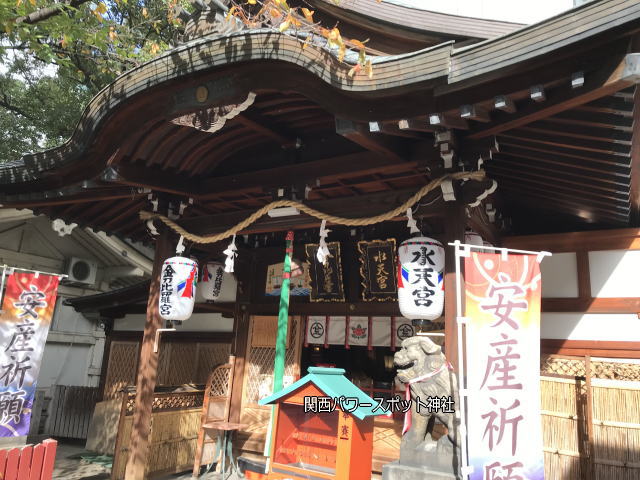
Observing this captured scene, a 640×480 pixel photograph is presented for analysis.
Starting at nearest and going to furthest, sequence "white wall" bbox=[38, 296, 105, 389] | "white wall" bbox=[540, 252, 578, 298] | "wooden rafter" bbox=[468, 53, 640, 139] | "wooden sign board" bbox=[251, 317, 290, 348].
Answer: "wooden rafter" bbox=[468, 53, 640, 139] < "white wall" bbox=[540, 252, 578, 298] < "wooden sign board" bbox=[251, 317, 290, 348] < "white wall" bbox=[38, 296, 105, 389]

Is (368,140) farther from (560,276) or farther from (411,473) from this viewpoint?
(560,276)

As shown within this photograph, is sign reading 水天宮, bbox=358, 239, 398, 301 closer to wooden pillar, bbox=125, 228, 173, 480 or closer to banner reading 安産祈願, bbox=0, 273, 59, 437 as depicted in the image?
wooden pillar, bbox=125, 228, 173, 480

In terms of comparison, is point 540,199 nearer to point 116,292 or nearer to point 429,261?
point 429,261

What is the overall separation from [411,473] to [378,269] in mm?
4053

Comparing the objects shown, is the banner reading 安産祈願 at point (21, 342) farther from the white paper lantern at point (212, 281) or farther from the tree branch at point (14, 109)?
the tree branch at point (14, 109)

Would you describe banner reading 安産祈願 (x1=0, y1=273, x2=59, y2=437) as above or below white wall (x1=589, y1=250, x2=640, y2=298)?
below

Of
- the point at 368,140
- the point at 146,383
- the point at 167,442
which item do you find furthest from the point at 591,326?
the point at 167,442

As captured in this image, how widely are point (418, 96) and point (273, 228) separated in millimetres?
3531

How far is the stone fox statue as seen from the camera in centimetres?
511

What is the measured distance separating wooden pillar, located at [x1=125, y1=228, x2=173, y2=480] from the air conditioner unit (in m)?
8.76

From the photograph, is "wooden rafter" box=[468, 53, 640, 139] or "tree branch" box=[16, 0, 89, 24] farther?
"tree branch" box=[16, 0, 89, 24]

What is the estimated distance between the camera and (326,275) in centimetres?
925

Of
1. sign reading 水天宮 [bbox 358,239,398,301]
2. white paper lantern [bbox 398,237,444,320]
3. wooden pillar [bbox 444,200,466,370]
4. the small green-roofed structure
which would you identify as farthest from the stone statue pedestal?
sign reading 水天宮 [bbox 358,239,398,301]

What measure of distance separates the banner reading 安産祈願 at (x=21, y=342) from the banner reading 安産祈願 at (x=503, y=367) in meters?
6.08
